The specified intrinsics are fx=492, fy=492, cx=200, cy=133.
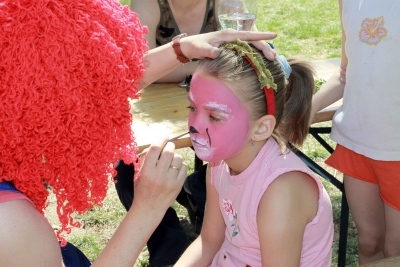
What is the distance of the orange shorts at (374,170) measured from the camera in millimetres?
1930

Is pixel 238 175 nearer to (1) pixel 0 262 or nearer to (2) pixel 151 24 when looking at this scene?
(1) pixel 0 262

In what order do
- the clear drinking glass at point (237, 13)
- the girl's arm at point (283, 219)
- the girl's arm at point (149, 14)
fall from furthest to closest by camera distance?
the girl's arm at point (149, 14) → the clear drinking glass at point (237, 13) → the girl's arm at point (283, 219)

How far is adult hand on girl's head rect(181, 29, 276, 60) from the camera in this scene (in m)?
1.56

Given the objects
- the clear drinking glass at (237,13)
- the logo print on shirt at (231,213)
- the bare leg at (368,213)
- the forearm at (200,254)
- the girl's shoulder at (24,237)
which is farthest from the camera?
the clear drinking glass at (237,13)

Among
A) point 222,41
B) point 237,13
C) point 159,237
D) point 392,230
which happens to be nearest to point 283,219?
point 222,41

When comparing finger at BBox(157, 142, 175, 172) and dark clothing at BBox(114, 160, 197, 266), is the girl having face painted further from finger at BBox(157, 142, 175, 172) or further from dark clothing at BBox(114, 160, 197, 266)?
dark clothing at BBox(114, 160, 197, 266)

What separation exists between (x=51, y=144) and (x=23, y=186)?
0.53 ft

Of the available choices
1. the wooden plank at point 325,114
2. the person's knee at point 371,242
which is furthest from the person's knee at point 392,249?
the wooden plank at point 325,114

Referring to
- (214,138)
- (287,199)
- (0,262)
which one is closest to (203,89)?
(214,138)

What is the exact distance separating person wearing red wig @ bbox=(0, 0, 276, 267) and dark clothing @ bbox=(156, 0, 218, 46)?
133 cm

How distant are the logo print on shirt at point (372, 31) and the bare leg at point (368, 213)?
0.60m

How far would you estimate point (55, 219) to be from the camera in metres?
3.24

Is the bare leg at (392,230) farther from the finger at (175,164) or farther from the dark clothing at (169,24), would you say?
the dark clothing at (169,24)

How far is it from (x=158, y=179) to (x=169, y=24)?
1519 mm
